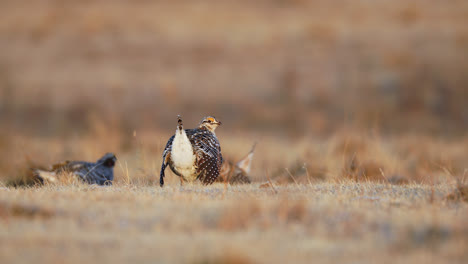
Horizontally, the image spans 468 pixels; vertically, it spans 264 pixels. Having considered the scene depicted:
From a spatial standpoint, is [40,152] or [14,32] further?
[14,32]

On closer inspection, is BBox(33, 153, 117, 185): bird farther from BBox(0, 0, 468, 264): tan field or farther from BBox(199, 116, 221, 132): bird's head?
BBox(199, 116, 221, 132): bird's head

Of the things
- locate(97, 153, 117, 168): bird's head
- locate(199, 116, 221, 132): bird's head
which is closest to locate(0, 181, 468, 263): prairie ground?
locate(199, 116, 221, 132): bird's head

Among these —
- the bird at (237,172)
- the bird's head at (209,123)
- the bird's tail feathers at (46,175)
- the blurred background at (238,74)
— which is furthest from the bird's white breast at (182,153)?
the blurred background at (238,74)

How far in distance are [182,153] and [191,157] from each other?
116mm

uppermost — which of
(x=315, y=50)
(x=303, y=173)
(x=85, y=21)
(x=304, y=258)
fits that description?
(x=85, y=21)

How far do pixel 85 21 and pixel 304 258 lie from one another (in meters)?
19.2

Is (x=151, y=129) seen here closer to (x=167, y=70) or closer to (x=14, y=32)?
(x=167, y=70)

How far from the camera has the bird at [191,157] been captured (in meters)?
6.87

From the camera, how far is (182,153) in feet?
22.6

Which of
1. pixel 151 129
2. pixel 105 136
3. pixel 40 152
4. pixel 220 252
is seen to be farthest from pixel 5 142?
pixel 220 252

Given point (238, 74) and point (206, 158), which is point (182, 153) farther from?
point (238, 74)

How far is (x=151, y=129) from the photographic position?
14.9 meters

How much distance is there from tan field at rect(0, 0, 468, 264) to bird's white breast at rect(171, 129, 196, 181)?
0.40 meters

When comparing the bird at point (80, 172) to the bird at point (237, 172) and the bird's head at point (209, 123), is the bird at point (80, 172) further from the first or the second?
the bird at point (237, 172)
